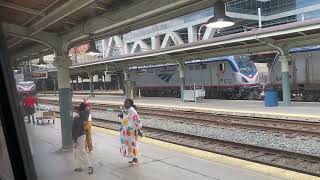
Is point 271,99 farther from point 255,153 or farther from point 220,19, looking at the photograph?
point 220,19

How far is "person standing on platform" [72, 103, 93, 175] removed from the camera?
7.65 meters

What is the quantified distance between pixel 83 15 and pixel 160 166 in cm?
330

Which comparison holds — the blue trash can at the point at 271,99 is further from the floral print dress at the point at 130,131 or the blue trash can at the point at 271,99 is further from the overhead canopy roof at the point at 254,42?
the floral print dress at the point at 130,131

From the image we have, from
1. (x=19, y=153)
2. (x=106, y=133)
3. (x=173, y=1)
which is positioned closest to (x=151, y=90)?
(x=106, y=133)

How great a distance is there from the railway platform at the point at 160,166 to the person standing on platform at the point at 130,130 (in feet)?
0.81

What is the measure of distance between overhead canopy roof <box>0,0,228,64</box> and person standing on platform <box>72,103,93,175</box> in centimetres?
151

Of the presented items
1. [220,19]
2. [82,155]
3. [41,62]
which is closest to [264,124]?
[41,62]

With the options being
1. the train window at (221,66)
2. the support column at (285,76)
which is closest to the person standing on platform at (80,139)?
the support column at (285,76)

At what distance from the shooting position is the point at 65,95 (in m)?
10.5

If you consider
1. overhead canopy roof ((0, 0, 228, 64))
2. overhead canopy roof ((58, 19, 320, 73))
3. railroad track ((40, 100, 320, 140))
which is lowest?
railroad track ((40, 100, 320, 140))

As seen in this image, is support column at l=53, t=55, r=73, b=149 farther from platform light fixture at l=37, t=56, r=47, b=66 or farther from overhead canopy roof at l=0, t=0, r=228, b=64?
platform light fixture at l=37, t=56, r=47, b=66

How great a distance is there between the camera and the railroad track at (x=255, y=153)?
877 cm

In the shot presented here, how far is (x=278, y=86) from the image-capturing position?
81.3 feet

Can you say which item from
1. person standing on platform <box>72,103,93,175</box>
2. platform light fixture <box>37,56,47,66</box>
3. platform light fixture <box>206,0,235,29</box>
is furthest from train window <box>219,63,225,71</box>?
platform light fixture <box>206,0,235,29</box>
